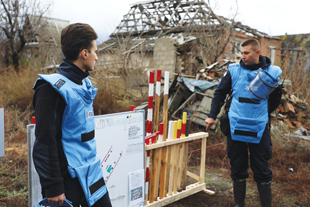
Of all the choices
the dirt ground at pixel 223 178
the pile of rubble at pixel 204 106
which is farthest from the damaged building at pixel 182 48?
the dirt ground at pixel 223 178

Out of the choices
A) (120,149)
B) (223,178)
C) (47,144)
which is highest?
(47,144)

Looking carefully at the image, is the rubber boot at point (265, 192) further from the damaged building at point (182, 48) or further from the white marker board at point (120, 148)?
the damaged building at point (182, 48)

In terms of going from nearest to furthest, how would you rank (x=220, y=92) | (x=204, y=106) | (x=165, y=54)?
(x=220, y=92) < (x=204, y=106) < (x=165, y=54)

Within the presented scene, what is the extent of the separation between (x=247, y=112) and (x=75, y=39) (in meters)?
2.19

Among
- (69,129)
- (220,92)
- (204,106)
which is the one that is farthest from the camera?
(204,106)

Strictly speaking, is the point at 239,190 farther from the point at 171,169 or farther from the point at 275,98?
the point at 275,98

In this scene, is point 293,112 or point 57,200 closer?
point 57,200

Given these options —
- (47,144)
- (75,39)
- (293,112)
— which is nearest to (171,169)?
(47,144)

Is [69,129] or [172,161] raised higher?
[69,129]

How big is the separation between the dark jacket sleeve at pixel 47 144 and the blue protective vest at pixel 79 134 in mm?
77

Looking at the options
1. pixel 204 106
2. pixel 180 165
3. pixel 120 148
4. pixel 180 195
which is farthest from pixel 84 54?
pixel 204 106

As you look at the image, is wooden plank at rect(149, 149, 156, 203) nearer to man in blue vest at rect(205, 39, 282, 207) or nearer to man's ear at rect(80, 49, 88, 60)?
man in blue vest at rect(205, 39, 282, 207)

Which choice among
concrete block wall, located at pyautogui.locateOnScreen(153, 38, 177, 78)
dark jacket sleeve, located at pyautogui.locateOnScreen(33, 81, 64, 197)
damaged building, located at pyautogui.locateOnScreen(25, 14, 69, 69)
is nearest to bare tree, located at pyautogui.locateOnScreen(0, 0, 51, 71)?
damaged building, located at pyautogui.locateOnScreen(25, 14, 69, 69)

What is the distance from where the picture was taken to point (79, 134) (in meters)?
1.65
